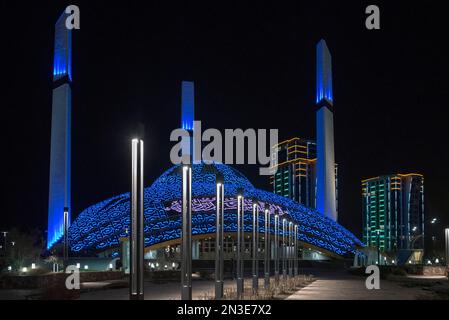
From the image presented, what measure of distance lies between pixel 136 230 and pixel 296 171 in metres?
168

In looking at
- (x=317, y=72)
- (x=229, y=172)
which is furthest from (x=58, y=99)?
(x=317, y=72)

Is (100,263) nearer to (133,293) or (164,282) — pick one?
(164,282)

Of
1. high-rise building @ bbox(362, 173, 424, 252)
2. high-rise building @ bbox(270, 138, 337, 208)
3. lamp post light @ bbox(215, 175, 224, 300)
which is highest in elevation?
high-rise building @ bbox(270, 138, 337, 208)

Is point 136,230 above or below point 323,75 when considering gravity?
below

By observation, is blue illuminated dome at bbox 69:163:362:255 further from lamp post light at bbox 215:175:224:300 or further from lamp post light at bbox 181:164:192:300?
lamp post light at bbox 181:164:192:300

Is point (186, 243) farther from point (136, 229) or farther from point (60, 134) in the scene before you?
point (60, 134)

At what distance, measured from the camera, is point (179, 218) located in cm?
6856

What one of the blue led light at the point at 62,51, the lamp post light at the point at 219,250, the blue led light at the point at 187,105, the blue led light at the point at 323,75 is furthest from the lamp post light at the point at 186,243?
the blue led light at the point at 187,105

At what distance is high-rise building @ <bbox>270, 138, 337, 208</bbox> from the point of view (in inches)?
6993

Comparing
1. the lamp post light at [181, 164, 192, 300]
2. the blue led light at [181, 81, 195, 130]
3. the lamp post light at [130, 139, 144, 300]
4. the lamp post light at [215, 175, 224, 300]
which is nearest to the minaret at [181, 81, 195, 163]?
the blue led light at [181, 81, 195, 130]

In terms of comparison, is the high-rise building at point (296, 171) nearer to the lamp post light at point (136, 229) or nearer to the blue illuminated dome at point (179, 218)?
the blue illuminated dome at point (179, 218)

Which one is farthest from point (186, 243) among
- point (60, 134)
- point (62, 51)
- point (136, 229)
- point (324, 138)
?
point (324, 138)

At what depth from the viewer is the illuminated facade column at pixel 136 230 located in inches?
571
